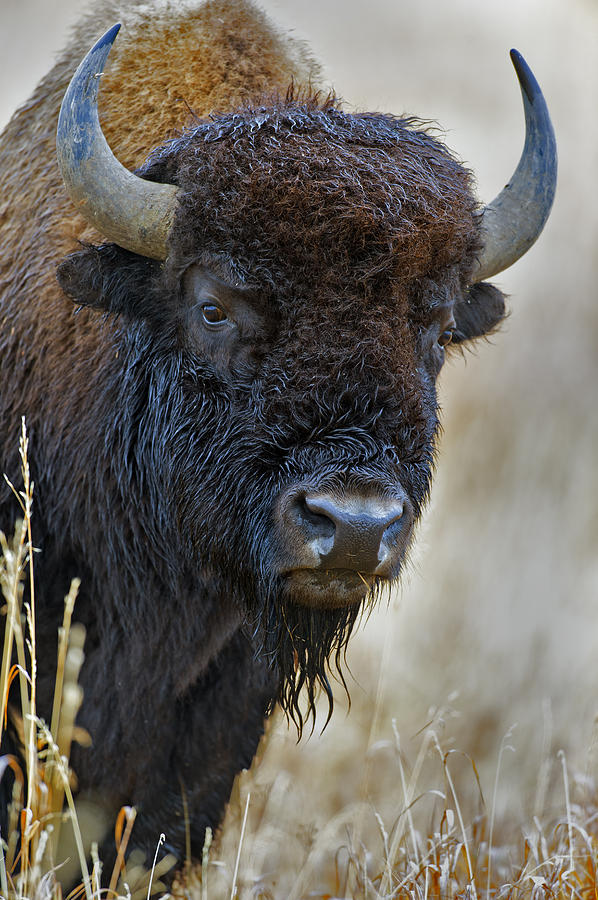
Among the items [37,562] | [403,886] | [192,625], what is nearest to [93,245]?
[37,562]

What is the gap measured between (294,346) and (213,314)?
0.40m

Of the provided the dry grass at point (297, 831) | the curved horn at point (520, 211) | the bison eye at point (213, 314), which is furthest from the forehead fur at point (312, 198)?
the dry grass at point (297, 831)

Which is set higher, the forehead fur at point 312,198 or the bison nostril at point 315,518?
the forehead fur at point 312,198

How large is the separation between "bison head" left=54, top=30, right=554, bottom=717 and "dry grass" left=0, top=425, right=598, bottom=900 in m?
0.61

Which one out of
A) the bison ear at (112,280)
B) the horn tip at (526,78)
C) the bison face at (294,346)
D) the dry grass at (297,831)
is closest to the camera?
the dry grass at (297,831)

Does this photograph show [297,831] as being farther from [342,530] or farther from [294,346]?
[294,346]

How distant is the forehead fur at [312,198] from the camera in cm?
323

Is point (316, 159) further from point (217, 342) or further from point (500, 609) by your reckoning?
point (500, 609)

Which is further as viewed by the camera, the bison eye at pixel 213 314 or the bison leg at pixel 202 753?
the bison leg at pixel 202 753

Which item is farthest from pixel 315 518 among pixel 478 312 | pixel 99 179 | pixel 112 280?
pixel 478 312

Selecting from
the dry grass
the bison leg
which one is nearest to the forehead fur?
the dry grass

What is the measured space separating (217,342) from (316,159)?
2.30 ft

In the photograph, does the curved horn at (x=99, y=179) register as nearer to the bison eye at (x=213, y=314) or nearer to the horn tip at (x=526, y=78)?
the bison eye at (x=213, y=314)

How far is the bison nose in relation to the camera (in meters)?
2.87
